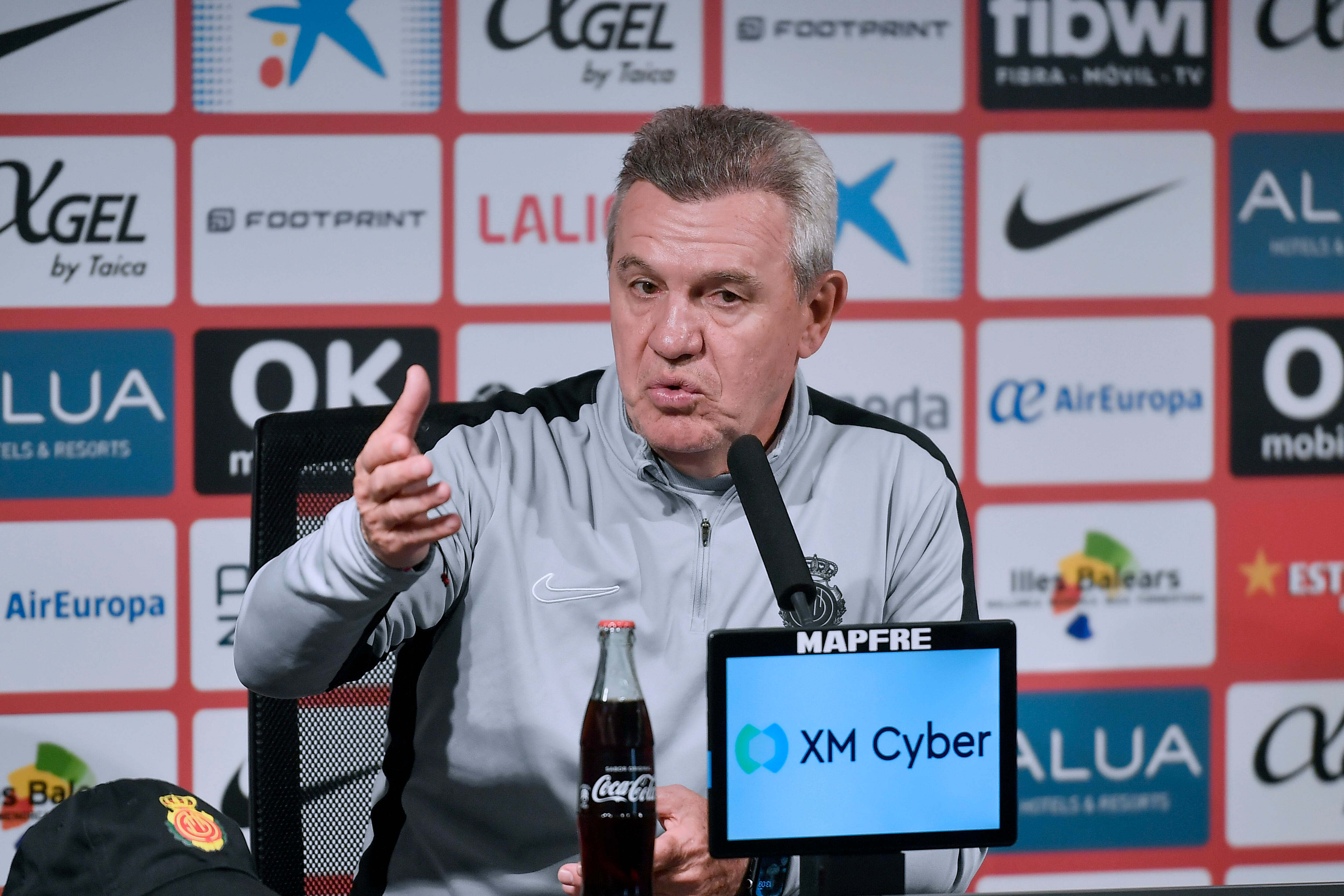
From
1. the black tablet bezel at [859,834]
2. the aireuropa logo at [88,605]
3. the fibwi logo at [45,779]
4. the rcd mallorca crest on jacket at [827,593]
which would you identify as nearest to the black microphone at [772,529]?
the black tablet bezel at [859,834]

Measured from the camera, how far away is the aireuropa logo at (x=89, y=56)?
196 centimetres

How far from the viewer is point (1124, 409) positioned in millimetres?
2139

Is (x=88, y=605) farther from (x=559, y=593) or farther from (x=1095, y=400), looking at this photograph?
(x=1095, y=400)

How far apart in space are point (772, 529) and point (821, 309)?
1.86ft

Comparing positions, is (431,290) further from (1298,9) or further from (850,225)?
(1298,9)

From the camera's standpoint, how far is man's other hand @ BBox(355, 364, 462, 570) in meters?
0.79

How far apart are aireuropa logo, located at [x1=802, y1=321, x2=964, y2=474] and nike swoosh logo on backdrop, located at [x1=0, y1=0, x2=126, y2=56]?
1296mm

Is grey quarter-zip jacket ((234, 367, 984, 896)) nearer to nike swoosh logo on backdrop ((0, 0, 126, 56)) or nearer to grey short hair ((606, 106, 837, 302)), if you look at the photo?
grey short hair ((606, 106, 837, 302))

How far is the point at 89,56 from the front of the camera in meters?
1.97

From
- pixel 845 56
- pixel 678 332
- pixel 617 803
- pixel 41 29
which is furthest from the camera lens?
pixel 845 56

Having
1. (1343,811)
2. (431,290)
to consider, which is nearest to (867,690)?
(431,290)

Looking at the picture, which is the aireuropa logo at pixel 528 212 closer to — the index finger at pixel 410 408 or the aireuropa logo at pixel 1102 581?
the aireuropa logo at pixel 1102 581

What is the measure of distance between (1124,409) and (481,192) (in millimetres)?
1182

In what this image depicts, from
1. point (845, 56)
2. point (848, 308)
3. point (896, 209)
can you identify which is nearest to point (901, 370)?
point (848, 308)
